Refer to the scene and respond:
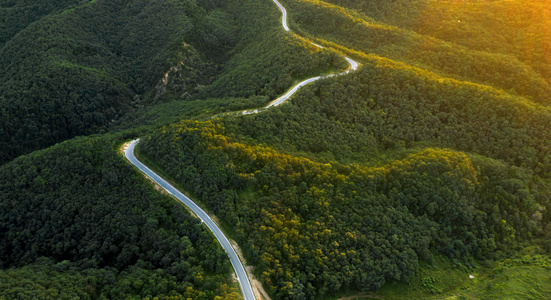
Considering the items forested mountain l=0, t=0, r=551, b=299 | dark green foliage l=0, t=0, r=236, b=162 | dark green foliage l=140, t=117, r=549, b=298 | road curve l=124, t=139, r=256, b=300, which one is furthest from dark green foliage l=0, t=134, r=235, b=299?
Result: dark green foliage l=0, t=0, r=236, b=162

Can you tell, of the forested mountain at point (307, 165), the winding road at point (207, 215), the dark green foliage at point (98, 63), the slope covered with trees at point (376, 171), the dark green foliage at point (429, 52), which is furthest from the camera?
the dark green foliage at point (98, 63)

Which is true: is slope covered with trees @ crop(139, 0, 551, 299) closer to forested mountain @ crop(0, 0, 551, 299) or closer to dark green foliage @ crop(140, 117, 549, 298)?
dark green foliage @ crop(140, 117, 549, 298)

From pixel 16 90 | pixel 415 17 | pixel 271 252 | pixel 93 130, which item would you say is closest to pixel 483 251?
pixel 271 252

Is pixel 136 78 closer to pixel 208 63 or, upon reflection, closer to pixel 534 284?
pixel 208 63

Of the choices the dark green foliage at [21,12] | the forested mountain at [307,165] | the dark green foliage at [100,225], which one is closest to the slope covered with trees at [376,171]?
the forested mountain at [307,165]

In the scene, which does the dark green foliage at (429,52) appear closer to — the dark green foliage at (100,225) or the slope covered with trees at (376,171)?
the slope covered with trees at (376,171)

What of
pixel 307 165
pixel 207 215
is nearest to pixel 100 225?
Answer: pixel 207 215

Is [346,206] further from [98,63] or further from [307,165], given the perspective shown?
[98,63]
